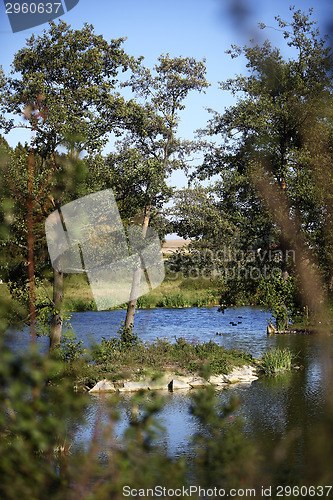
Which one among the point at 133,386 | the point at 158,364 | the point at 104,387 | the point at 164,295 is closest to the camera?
the point at 104,387

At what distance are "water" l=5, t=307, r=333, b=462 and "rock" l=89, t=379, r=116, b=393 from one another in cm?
43

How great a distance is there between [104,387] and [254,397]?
12.3 feet

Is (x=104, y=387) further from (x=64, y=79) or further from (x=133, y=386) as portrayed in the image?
(x=64, y=79)

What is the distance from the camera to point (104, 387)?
46.0ft

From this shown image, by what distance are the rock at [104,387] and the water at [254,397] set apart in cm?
43

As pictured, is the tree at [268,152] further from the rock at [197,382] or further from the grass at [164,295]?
the grass at [164,295]

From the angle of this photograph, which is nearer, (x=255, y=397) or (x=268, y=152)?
(x=255, y=397)

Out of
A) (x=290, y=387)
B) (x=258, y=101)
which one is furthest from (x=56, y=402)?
(x=258, y=101)

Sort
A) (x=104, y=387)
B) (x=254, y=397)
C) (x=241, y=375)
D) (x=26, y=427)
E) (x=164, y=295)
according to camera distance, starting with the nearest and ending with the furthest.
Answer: (x=26, y=427)
(x=254, y=397)
(x=104, y=387)
(x=241, y=375)
(x=164, y=295)

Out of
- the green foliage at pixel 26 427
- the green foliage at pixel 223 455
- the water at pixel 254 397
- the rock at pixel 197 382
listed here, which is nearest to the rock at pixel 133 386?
the water at pixel 254 397

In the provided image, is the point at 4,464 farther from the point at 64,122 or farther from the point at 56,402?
the point at 64,122

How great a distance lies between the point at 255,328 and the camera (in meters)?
27.0

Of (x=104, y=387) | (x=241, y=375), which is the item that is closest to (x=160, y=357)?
(x=104, y=387)

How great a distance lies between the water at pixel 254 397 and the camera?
1046 cm
